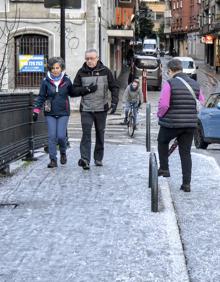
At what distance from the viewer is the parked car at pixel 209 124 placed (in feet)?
49.7

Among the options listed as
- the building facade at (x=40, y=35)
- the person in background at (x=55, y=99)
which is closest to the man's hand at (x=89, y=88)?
the person in background at (x=55, y=99)

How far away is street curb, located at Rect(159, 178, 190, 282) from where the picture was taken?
183 inches

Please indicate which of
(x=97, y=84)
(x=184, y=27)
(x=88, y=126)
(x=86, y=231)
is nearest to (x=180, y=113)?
(x=97, y=84)

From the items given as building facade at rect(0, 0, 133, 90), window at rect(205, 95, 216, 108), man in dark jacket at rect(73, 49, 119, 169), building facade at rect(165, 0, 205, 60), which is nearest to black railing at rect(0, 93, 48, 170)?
man in dark jacket at rect(73, 49, 119, 169)

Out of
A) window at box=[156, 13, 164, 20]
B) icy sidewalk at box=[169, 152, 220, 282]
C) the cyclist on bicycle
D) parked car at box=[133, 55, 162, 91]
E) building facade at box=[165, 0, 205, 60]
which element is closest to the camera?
icy sidewalk at box=[169, 152, 220, 282]

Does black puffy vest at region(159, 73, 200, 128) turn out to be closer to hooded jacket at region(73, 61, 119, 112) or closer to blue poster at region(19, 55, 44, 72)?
hooded jacket at region(73, 61, 119, 112)

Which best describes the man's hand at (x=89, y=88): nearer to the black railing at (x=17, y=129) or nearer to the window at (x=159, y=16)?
the black railing at (x=17, y=129)

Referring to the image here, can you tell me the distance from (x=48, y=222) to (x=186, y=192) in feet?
7.37

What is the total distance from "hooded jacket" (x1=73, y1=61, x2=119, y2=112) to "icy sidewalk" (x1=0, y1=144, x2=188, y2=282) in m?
1.03

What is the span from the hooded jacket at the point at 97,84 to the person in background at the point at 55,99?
113 mm

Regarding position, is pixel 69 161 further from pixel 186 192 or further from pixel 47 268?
pixel 47 268

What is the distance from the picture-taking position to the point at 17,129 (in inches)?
376

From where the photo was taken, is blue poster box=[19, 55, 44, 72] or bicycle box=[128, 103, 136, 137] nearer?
bicycle box=[128, 103, 136, 137]

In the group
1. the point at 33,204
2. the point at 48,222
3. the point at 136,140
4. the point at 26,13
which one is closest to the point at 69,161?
the point at 33,204
